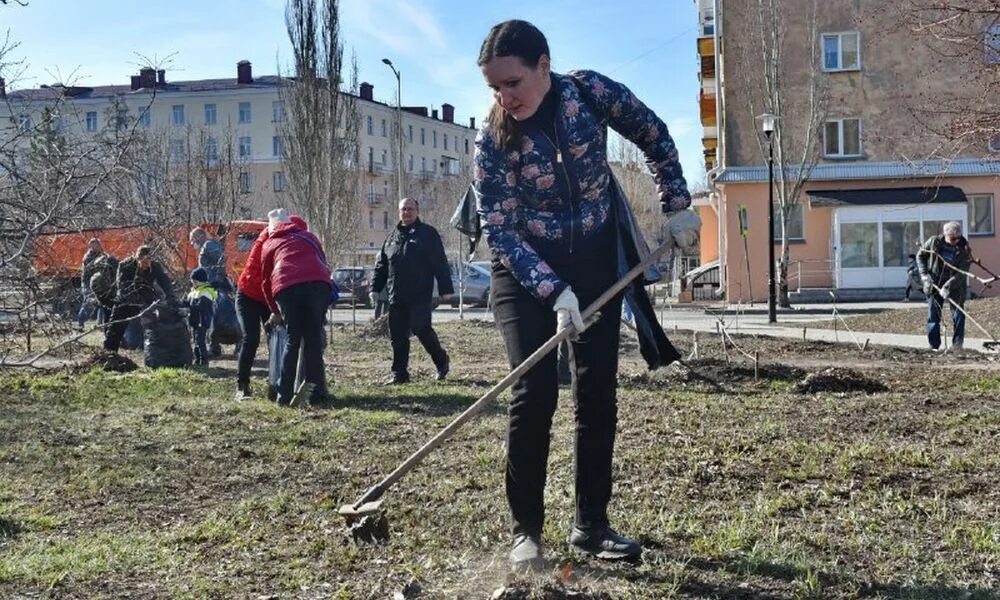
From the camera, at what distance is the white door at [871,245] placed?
110 feet

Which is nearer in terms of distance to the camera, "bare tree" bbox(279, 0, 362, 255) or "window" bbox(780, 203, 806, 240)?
"bare tree" bbox(279, 0, 362, 255)

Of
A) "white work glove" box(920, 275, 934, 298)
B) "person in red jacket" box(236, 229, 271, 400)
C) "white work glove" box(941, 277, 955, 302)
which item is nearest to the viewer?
"person in red jacket" box(236, 229, 271, 400)

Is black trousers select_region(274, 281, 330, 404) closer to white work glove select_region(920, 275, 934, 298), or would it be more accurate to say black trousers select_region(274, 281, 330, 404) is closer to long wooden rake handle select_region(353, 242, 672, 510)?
long wooden rake handle select_region(353, 242, 672, 510)

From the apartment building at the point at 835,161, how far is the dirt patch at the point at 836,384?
24.6 metres

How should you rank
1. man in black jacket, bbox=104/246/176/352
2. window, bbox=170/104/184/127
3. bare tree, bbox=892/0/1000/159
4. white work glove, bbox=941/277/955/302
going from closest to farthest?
bare tree, bbox=892/0/1000/159 → man in black jacket, bbox=104/246/176/352 → white work glove, bbox=941/277/955/302 → window, bbox=170/104/184/127

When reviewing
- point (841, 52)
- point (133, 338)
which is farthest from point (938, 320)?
point (841, 52)

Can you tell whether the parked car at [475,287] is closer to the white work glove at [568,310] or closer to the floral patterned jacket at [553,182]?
the floral patterned jacket at [553,182]

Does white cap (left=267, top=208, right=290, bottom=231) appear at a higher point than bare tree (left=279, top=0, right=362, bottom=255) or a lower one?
lower

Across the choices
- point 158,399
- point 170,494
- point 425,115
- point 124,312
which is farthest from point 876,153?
point 425,115

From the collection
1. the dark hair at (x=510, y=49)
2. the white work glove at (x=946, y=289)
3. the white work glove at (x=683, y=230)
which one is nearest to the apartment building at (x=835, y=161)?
the white work glove at (x=946, y=289)

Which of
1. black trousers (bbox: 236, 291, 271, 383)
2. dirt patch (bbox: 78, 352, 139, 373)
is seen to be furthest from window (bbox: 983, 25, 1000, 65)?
dirt patch (bbox: 78, 352, 139, 373)

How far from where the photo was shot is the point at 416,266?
11.1 meters

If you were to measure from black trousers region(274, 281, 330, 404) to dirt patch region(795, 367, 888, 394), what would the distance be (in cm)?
390

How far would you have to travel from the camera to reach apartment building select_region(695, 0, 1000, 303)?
33.6 meters
